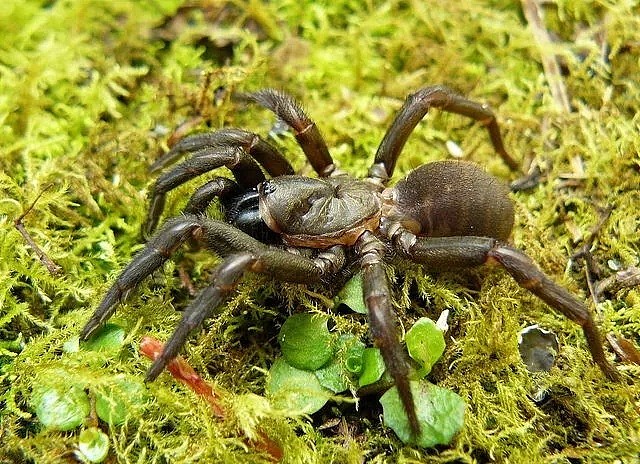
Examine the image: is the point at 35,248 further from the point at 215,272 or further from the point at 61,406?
the point at 215,272

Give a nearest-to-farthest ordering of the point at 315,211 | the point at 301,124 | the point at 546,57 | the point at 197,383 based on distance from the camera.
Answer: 1. the point at 197,383
2. the point at 315,211
3. the point at 301,124
4. the point at 546,57

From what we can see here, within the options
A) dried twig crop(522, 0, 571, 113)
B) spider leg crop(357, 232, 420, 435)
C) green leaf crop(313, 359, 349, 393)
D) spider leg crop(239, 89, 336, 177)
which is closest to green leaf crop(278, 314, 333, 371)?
green leaf crop(313, 359, 349, 393)

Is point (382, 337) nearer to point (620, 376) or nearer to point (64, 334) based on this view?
point (620, 376)

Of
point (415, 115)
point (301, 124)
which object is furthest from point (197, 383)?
point (415, 115)

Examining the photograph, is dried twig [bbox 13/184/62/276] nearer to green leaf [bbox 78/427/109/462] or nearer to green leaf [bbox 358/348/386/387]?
green leaf [bbox 78/427/109/462]

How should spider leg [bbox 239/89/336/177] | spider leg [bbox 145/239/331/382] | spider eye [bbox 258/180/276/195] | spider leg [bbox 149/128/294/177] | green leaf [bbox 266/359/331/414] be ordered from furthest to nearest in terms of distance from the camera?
1. spider leg [bbox 239/89/336/177]
2. spider leg [bbox 149/128/294/177]
3. spider eye [bbox 258/180/276/195]
4. green leaf [bbox 266/359/331/414]
5. spider leg [bbox 145/239/331/382]

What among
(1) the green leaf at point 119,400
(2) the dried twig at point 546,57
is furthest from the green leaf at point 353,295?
(2) the dried twig at point 546,57
